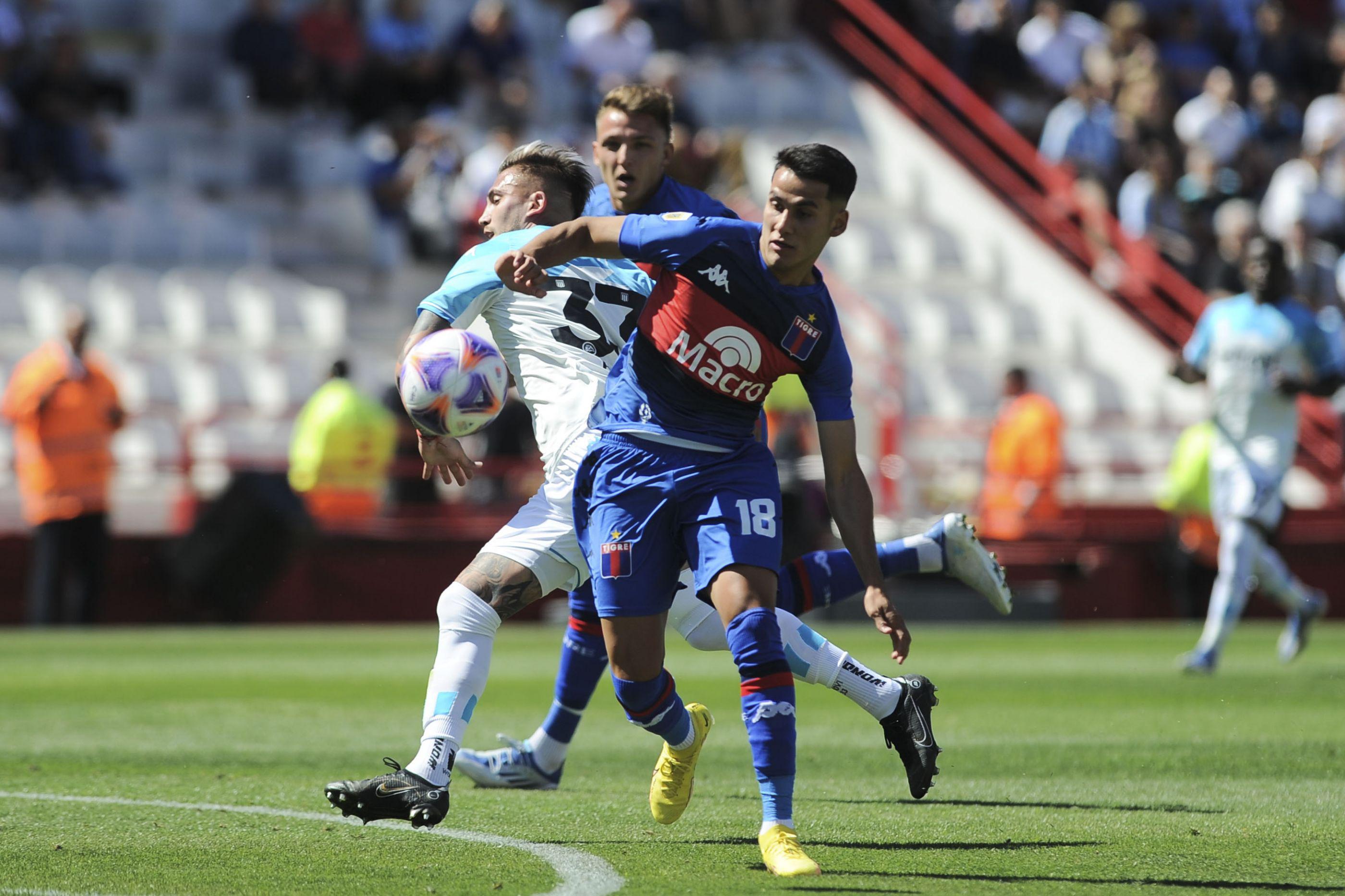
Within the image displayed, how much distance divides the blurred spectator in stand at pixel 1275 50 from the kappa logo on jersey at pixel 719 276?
2065 cm

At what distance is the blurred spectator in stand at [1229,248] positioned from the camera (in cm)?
1922

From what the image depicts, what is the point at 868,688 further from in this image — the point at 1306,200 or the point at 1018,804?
the point at 1306,200

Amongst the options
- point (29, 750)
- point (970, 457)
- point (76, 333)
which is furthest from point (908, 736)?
point (970, 457)

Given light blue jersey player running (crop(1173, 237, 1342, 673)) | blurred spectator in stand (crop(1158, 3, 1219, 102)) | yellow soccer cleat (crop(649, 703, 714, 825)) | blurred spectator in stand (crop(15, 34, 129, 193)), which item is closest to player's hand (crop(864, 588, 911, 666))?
yellow soccer cleat (crop(649, 703, 714, 825))

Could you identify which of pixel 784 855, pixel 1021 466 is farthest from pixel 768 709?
pixel 1021 466

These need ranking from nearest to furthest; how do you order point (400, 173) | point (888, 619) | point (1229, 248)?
point (888, 619) → point (400, 173) → point (1229, 248)

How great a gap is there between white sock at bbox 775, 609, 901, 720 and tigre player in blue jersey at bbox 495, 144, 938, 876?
547mm

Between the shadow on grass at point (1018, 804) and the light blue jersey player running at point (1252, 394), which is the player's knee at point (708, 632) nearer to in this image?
the shadow on grass at point (1018, 804)

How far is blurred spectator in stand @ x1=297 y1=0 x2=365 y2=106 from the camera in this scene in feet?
68.1

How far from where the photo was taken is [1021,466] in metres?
17.6

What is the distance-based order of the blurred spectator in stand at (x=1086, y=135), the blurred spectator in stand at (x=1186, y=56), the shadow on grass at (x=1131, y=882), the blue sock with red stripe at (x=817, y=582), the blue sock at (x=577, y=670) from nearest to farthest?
the shadow on grass at (x=1131, y=882), the blue sock with red stripe at (x=817, y=582), the blue sock at (x=577, y=670), the blurred spectator in stand at (x=1086, y=135), the blurred spectator in stand at (x=1186, y=56)

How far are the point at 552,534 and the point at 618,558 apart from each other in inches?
24.2

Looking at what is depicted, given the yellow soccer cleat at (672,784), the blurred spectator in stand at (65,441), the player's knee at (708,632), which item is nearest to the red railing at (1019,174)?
the blurred spectator in stand at (65,441)

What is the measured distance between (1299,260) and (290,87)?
34.4 ft
